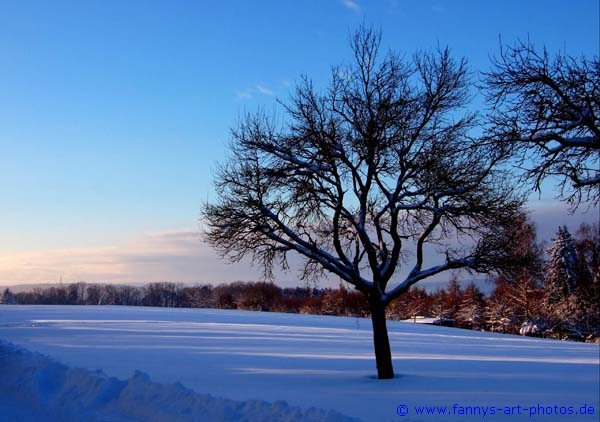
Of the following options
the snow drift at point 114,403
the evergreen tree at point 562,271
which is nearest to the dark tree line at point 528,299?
the evergreen tree at point 562,271

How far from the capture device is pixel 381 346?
1352 cm

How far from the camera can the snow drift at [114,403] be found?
26.5ft

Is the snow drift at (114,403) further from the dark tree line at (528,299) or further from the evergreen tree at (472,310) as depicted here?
the evergreen tree at (472,310)

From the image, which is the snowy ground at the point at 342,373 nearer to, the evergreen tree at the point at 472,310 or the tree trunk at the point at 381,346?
the tree trunk at the point at 381,346

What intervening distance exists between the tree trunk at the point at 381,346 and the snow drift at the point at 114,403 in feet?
17.5

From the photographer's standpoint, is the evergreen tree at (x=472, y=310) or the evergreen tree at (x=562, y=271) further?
the evergreen tree at (x=472, y=310)

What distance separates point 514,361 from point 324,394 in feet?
37.3

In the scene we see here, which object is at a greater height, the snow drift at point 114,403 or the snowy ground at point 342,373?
the snow drift at point 114,403

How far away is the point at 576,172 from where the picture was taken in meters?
9.30

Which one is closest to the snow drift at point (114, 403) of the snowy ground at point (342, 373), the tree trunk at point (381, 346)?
the snowy ground at point (342, 373)

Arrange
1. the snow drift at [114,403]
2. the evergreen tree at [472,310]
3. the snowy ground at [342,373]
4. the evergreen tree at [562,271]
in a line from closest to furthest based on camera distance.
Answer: the snow drift at [114,403], the snowy ground at [342,373], the evergreen tree at [562,271], the evergreen tree at [472,310]

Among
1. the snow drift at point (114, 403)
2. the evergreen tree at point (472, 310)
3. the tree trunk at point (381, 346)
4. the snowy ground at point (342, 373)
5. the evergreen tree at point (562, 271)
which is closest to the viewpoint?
the snow drift at point (114, 403)

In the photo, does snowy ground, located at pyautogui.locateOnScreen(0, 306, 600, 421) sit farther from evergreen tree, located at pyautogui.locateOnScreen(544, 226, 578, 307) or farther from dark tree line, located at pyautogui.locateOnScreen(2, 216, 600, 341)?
evergreen tree, located at pyautogui.locateOnScreen(544, 226, 578, 307)

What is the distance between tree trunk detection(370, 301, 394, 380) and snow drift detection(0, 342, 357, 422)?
534 centimetres
